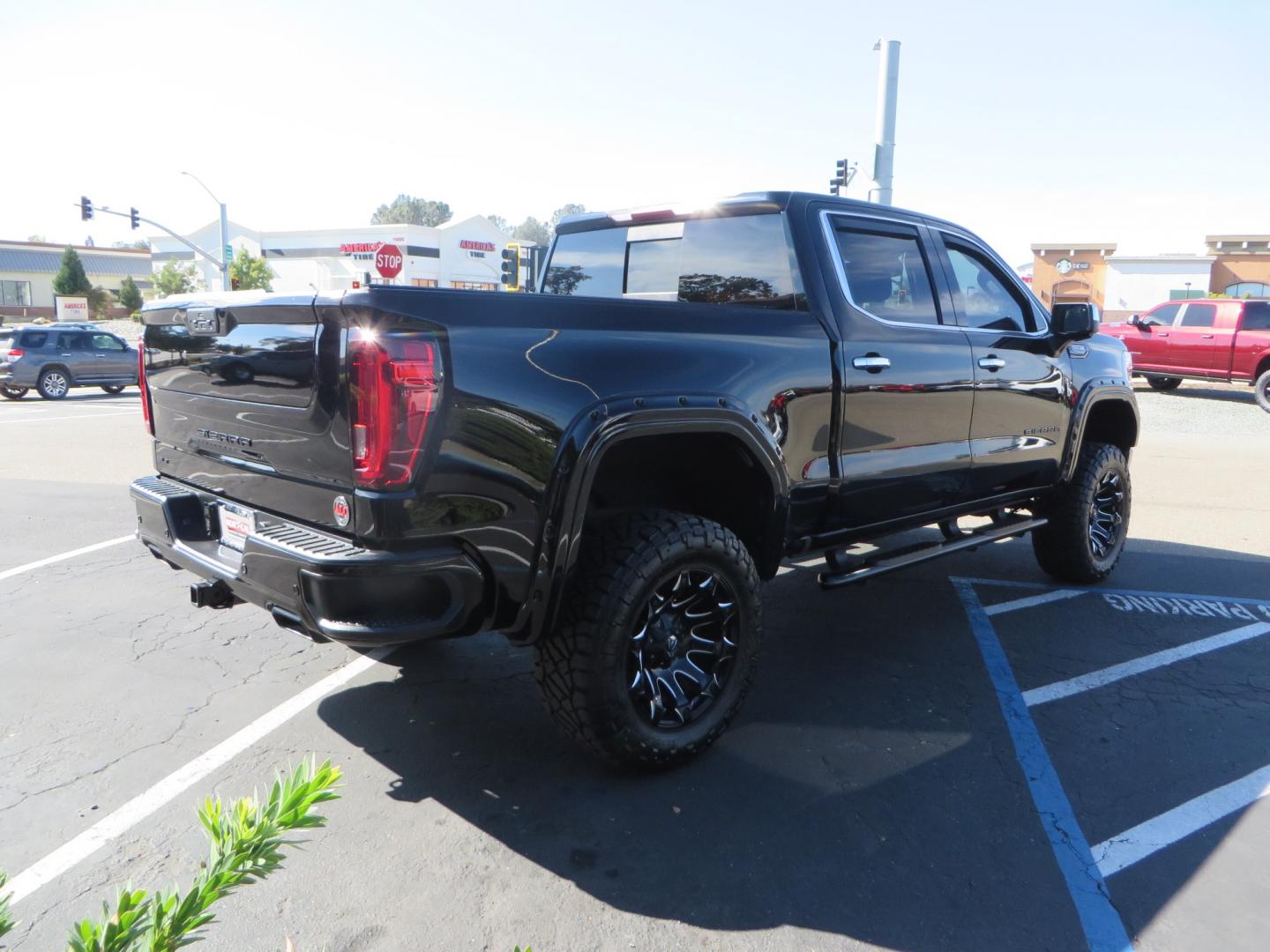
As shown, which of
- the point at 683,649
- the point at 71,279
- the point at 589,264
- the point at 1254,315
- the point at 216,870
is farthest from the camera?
the point at 71,279

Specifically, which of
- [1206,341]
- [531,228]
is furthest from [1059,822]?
[531,228]

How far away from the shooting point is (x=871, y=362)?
3.87m

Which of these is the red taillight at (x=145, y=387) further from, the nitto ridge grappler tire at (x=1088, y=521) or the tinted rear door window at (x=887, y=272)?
the nitto ridge grappler tire at (x=1088, y=521)

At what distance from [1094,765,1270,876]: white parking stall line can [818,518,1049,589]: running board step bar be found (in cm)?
137

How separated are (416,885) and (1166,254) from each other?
4847 centimetres

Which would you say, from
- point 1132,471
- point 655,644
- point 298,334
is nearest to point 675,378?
point 655,644

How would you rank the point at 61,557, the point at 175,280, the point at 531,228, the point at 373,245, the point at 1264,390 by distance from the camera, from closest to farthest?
the point at 61,557 → the point at 1264,390 → the point at 373,245 → the point at 175,280 → the point at 531,228

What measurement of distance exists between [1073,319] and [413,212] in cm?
13451

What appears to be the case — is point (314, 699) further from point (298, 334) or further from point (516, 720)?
point (298, 334)

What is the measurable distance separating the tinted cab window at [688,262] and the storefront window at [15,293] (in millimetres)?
77390

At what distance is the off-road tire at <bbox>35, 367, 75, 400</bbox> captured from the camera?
1889cm

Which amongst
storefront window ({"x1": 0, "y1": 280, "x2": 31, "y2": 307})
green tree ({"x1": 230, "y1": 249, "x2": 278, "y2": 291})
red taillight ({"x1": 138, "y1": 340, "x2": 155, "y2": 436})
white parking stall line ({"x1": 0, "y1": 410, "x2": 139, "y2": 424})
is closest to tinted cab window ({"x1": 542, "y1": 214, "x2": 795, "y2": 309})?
red taillight ({"x1": 138, "y1": 340, "x2": 155, "y2": 436})

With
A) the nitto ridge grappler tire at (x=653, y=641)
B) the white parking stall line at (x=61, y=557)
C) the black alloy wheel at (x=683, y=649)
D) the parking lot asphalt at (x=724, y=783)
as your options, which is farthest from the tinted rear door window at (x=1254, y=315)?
the white parking stall line at (x=61, y=557)

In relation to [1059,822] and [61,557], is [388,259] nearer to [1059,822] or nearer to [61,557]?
[61,557]
